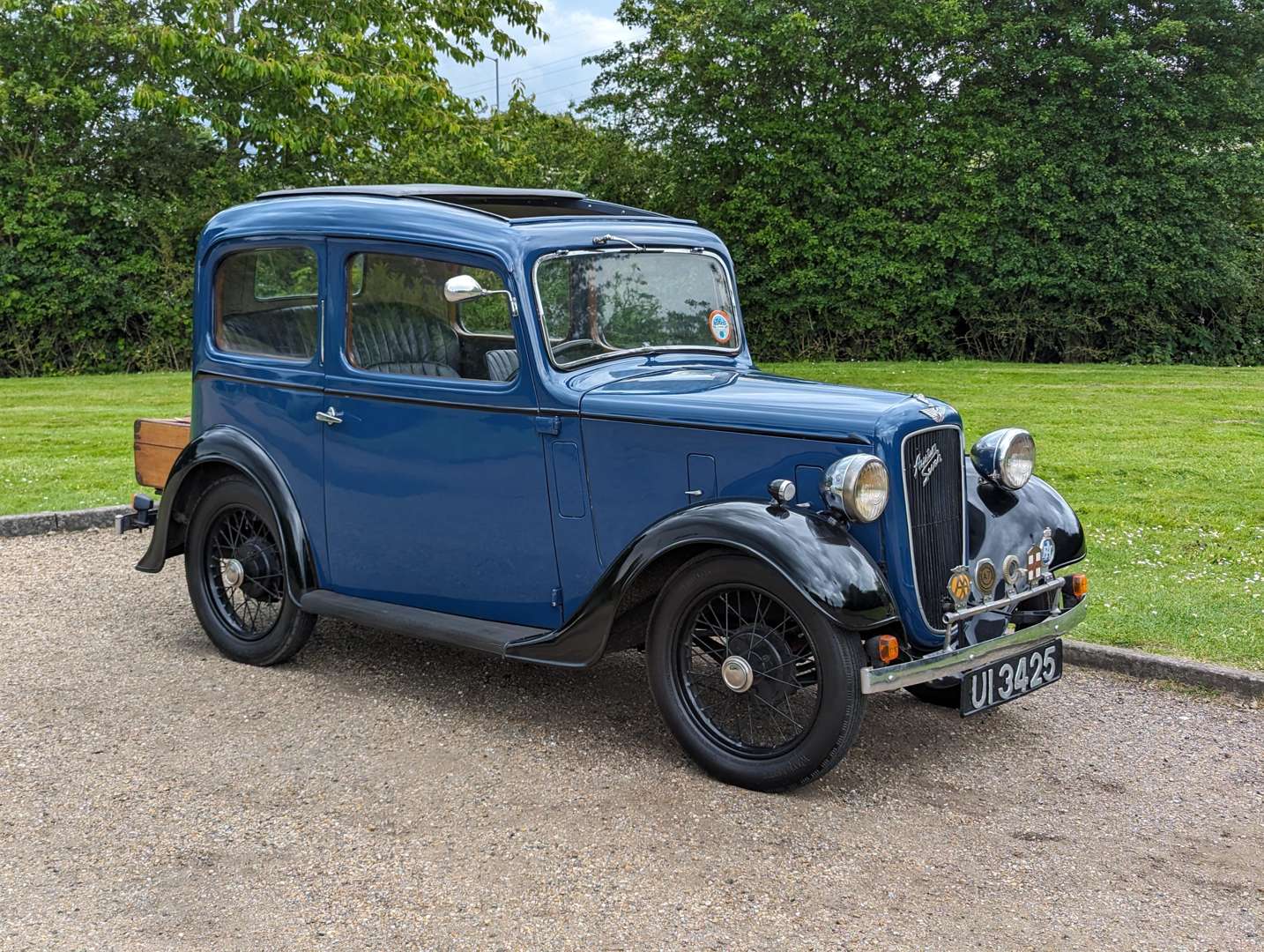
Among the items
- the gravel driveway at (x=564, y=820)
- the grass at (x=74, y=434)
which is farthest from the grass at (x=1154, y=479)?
the grass at (x=74, y=434)

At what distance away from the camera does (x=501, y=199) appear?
18.2 feet

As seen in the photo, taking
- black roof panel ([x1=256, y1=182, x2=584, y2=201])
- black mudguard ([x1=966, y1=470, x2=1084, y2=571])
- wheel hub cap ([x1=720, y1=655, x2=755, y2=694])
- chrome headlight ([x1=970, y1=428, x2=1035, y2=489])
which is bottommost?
wheel hub cap ([x1=720, y1=655, x2=755, y2=694])

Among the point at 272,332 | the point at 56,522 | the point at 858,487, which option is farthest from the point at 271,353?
the point at 56,522

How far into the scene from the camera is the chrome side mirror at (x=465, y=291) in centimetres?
488

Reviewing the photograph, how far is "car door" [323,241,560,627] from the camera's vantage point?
195 inches

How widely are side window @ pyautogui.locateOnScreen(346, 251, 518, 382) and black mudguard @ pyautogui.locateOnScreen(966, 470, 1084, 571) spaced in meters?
1.88

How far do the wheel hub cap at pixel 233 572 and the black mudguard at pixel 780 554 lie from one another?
2064 millimetres

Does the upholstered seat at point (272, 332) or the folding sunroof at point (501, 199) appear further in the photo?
the upholstered seat at point (272, 332)

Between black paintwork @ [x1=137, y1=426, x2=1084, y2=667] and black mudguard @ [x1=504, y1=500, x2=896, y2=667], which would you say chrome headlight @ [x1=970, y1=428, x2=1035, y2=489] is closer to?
black paintwork @ [x1=137, y1=426, x2=1084, y2=667]

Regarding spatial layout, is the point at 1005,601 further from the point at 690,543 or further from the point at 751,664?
the point at 690,543

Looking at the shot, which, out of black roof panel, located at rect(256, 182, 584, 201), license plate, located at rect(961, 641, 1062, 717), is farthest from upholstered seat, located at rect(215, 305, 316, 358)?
license plate, located at rect(961, 641, 1062, 717)

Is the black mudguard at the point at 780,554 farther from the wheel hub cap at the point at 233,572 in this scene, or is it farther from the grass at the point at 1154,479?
the grass at the point at 1154,479

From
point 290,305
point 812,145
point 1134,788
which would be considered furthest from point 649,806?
point 812,145

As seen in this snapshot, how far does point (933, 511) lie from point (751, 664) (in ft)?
2.87
